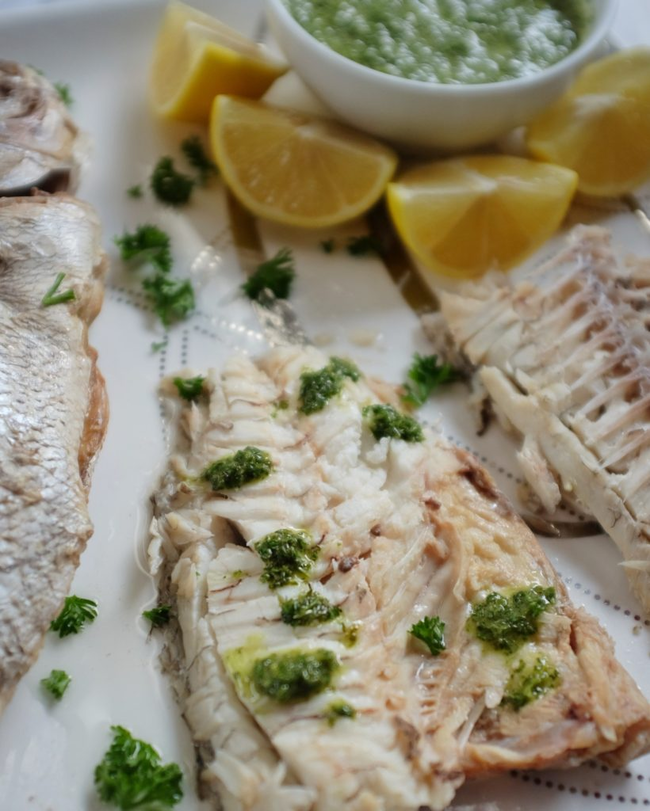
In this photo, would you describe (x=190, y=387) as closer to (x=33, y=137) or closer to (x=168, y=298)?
(x=168, y=298)

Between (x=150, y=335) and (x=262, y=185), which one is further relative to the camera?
(x=262, y=185)

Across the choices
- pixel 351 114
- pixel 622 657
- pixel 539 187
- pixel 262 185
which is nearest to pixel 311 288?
pixel 262 185

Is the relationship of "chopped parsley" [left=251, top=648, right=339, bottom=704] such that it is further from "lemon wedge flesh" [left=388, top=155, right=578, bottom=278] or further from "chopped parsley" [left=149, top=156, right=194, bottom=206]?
"chopped parsley" [left=149, top=156, right=194, bottom=206]

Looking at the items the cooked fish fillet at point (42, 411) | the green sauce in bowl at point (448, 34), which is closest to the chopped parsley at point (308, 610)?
the cooked fish fillet at point (42, 411)

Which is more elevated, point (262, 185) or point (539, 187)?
point (539, 187)

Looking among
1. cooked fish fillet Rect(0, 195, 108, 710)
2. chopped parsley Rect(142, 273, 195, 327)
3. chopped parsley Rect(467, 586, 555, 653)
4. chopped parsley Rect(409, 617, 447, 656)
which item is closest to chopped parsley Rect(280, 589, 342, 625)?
chopped parsley Rect(409, 617, 447, 656)

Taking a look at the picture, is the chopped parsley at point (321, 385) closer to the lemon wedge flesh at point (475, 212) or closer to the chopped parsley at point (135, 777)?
the lemon wedge flesh at point (475, 212)

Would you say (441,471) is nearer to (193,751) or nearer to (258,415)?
(258,415)

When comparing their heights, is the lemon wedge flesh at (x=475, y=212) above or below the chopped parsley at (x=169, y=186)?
above
